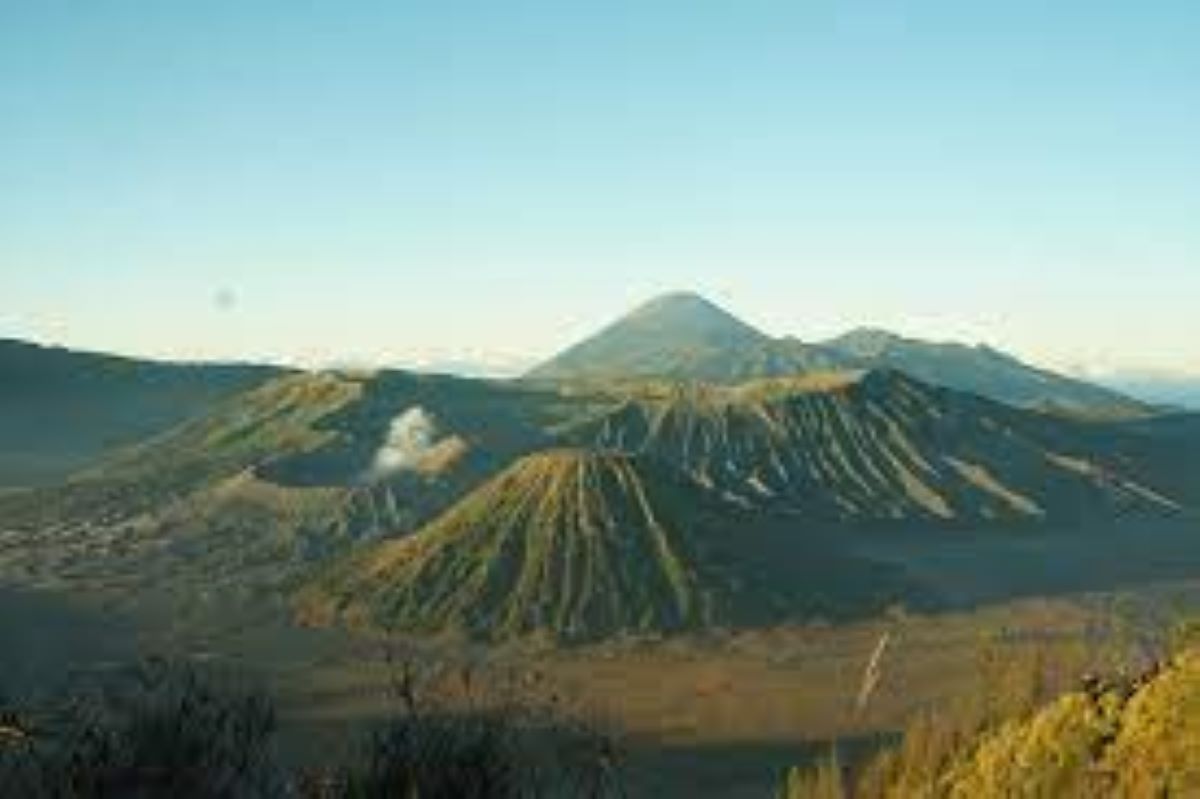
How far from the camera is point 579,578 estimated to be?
184 metres

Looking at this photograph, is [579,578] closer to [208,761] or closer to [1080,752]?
[1080,752]

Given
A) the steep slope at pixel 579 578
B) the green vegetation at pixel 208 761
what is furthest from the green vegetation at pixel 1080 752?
the steep slope at pixel 579 578

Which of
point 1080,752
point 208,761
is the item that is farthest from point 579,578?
point 208,761

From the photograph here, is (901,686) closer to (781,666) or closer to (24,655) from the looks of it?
(781,666)

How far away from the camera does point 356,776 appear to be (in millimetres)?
42844

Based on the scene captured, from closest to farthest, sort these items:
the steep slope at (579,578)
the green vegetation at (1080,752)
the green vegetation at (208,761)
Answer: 1. the green vegetation at (208,761)
2. the green vegetation at (1080,752)
3. the steep slope at (579,578)

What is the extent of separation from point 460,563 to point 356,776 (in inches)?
5759

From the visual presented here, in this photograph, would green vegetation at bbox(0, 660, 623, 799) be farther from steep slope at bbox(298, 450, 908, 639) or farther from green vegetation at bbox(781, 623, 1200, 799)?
steep slope at bbox(298, 450, 908, 639)

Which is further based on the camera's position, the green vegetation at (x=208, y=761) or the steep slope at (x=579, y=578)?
the steep slope at (x=579, y=578)

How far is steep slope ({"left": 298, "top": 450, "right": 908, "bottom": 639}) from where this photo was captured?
582ft

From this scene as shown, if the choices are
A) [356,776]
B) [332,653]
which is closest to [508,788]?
[356,776]

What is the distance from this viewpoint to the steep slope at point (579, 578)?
17738 cm

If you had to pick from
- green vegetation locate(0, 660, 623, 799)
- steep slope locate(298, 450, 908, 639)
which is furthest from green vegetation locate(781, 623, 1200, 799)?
steep slope locate(298, 450, 908, 639)

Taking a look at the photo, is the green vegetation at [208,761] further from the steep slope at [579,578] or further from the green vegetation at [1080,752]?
the steep slope at [579,578]
